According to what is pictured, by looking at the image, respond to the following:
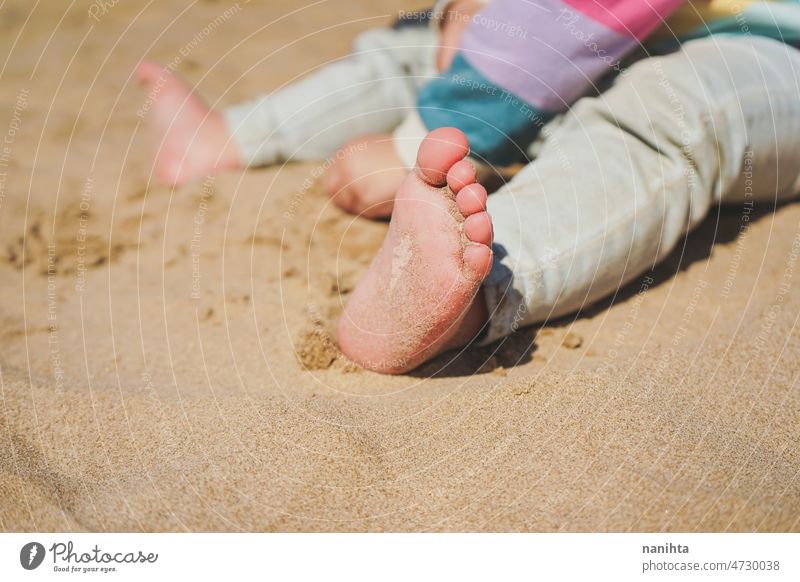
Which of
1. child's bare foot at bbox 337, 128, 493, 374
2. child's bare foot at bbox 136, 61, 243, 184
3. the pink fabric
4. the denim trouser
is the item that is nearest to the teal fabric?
the denim trouser

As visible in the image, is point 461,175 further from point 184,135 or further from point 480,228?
point 184,135

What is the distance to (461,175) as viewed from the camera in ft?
2.58

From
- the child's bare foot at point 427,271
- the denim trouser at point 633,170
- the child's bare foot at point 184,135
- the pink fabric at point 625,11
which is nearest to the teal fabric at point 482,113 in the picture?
the denim trouser at point 633,170

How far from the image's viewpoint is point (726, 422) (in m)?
0.84

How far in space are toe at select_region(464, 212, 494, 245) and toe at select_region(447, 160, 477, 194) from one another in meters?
0.04

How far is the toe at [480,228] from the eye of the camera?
0.78m

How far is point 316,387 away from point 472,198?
1.09 ft

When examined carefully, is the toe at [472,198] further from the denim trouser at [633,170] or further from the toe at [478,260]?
the denim trouser at [633,170]

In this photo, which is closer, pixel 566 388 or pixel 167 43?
pixel 566 388

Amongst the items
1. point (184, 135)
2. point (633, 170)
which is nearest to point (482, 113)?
point (633, 170)
